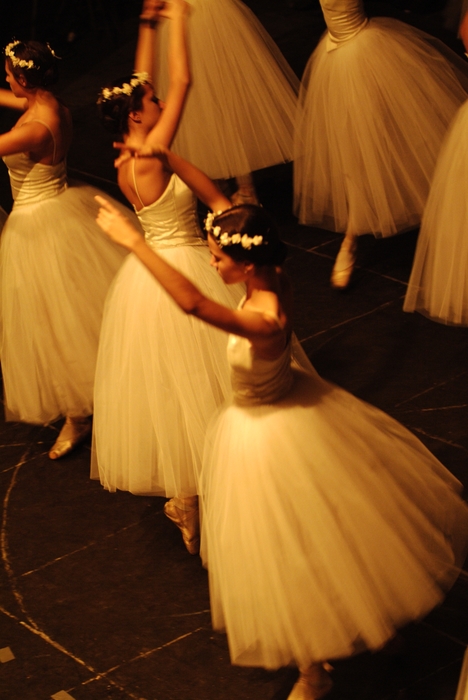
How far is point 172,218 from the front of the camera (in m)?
2.85

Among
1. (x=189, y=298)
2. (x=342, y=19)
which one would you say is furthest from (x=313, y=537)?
(x=342, y=19)

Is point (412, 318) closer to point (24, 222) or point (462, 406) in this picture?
point (462, 406)

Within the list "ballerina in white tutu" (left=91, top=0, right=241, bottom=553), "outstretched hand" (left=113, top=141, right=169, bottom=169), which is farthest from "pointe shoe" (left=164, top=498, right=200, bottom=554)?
"outstretched hand" (left=113, top=141, right=169, bottom=169)

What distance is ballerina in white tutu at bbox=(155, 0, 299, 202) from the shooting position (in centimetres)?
452

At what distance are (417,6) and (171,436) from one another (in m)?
5.27

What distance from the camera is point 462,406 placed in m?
3.38

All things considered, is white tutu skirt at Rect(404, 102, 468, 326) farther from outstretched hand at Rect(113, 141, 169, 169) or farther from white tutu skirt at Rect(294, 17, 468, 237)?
outstretched hand at Rect(113, 141, 169, 169)

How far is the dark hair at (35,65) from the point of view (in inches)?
128

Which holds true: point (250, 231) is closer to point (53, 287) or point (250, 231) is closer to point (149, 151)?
point (149, 151)

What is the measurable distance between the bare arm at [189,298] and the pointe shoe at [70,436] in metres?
1.54

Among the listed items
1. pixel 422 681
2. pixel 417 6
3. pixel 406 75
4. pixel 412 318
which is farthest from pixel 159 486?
pixel 417 6

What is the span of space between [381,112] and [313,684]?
95.7 inches

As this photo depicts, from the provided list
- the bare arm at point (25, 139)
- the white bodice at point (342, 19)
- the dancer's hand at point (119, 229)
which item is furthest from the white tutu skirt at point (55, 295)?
the dancer's hand at point (119, 229)

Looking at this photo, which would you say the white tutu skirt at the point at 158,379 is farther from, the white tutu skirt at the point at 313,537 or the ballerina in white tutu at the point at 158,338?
the white tutu skirt at the point at 313,537
